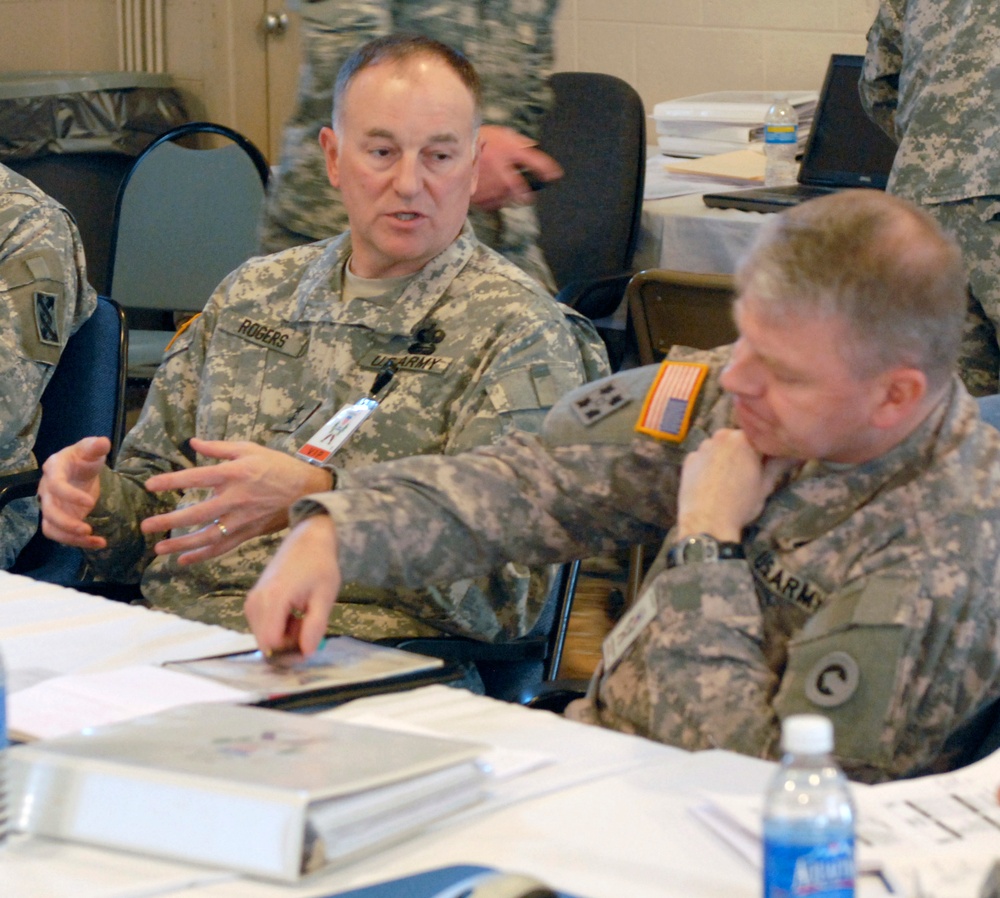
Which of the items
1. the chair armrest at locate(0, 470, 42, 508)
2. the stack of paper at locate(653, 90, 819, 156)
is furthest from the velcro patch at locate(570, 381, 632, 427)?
the stack of paper at locate(653, 90, 819, 156)

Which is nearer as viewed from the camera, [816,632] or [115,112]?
[816,632]

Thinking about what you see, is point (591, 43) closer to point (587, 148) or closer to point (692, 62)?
point (692, 62)

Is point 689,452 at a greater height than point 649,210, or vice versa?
point 689,452

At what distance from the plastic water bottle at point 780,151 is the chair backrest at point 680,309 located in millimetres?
1451

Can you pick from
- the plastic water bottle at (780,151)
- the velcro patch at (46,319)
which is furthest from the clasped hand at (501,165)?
the plastic water bottle at (780,151)

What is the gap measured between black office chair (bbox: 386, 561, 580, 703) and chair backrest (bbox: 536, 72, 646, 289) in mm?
1939

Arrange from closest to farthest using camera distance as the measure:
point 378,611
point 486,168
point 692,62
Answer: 1. point 378,611
2. point 486,168
3. point 692,62

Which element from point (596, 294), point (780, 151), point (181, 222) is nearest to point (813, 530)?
point (596, 294)

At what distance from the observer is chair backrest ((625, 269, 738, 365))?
240cm

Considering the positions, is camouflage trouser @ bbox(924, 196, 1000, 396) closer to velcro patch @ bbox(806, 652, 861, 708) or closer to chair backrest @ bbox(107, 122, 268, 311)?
velcro patch @ bbox(806, 652, 861, 708)

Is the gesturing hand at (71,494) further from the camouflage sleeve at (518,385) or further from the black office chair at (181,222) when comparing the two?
the black office chair at (181,222)

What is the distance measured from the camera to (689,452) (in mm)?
1568

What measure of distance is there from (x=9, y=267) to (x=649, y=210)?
1770 millimetres

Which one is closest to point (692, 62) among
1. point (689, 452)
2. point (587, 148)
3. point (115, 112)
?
point (587, 148)
